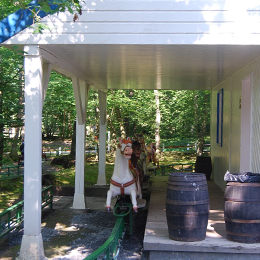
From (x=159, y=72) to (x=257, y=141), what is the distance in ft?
10.3

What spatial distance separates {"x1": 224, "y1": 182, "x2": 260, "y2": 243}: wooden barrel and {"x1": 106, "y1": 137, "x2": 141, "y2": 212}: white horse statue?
2410 millimetres

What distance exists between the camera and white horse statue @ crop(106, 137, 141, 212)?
698 centimetres

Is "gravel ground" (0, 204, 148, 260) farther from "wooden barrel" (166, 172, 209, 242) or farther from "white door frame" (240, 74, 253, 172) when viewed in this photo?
"white door frame" (240, 74, 253, 172)

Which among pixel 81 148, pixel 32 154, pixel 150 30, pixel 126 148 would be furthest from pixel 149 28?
pixel 81 148

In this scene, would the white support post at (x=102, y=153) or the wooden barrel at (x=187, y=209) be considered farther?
the white support post at (x=102, y=153)

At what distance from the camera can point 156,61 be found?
7.01 metres

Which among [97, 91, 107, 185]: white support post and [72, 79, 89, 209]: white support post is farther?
[97, 91, 107, 185]: white support post

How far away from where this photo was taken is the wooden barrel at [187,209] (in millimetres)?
4910

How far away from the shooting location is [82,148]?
9.44 metres

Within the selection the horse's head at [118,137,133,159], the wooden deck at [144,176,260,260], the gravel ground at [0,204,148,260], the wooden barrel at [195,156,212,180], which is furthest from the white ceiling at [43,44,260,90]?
the gravel ground at [0,204,148,260]

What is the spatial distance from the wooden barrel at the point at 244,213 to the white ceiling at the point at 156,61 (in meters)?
2.18

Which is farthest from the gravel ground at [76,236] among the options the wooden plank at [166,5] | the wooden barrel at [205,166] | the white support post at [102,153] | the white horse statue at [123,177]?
the wooden plank at [166,5]

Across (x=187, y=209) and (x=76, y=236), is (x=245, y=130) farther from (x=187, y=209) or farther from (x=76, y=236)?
(x=76, y=236)

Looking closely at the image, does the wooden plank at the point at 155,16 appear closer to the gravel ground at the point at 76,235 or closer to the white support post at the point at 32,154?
the white support post at the point at 32,154
